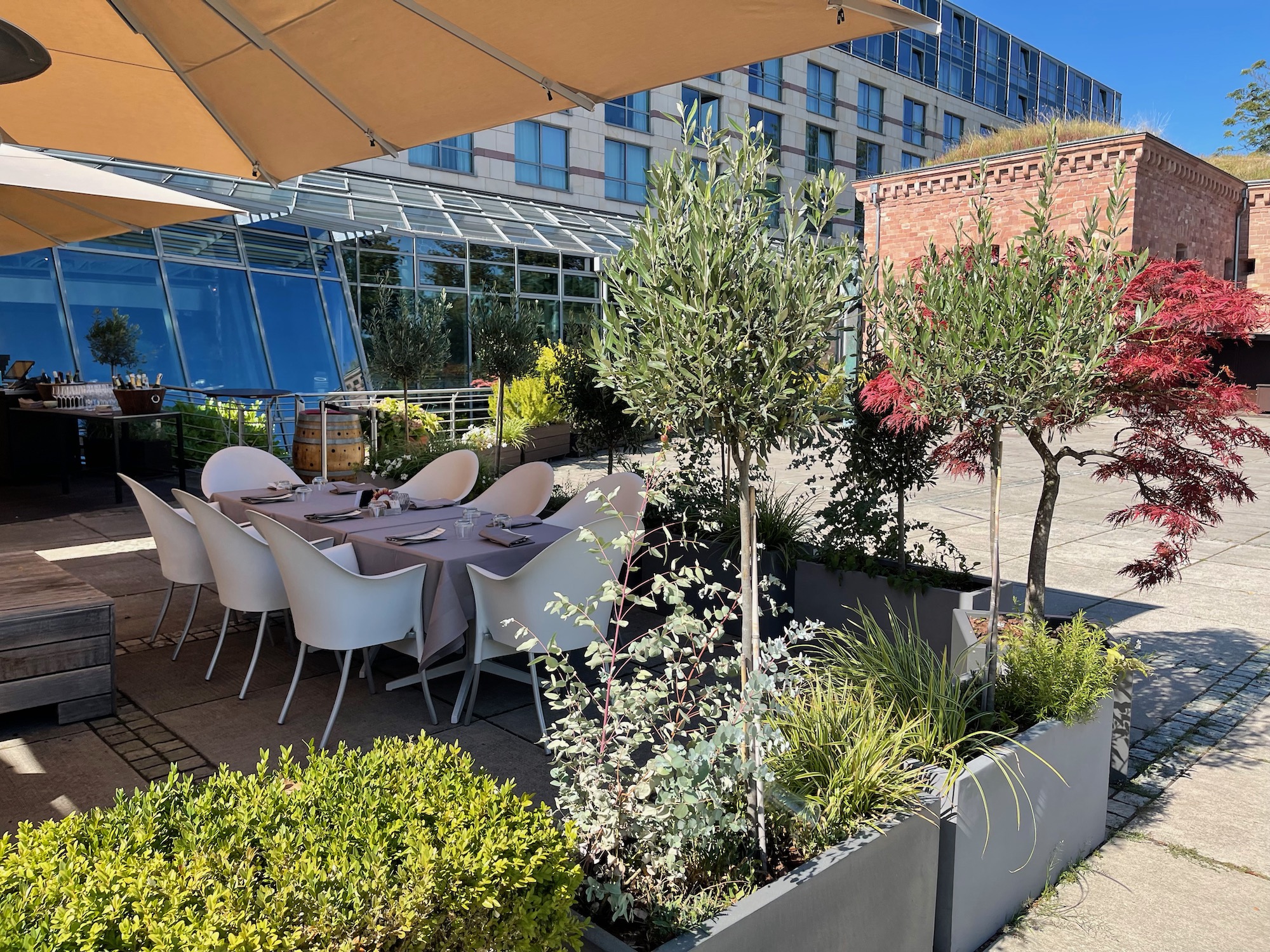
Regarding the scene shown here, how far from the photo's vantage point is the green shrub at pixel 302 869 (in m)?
1.46

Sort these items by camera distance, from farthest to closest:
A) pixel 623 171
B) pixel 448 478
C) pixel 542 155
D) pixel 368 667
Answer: pixel 623 171
pixel 542 155
pixel 448 478
pixel 368 667

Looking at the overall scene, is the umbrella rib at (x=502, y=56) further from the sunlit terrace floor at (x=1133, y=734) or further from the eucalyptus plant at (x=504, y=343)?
the eucalyptus plant at (x=504, y=343)

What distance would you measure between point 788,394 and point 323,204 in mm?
15131

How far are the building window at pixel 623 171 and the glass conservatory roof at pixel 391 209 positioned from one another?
280cm

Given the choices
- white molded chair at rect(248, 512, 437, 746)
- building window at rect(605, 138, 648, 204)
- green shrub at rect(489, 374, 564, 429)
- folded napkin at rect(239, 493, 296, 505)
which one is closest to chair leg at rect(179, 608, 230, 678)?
white molded chair at rect(248, 512, 437, 746)

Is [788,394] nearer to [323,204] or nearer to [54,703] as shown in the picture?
[54,703]

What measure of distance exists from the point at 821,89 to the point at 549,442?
25.0m

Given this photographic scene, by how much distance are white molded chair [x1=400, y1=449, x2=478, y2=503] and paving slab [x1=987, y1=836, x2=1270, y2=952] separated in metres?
5.02

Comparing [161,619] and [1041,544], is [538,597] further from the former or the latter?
[161,619]

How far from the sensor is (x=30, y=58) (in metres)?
2.28

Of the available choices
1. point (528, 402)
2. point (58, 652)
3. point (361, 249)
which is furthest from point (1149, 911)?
point (361, 249)

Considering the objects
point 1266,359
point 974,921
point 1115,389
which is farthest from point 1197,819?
point 1266,359

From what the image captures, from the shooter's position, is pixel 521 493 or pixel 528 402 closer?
pixel 521 493

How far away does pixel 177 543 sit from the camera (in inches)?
202
